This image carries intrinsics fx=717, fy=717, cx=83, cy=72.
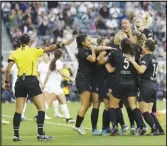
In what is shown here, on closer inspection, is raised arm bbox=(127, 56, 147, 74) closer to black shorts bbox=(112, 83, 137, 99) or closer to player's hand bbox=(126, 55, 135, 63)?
player's hand bbox=(126, 55, 135, 63)

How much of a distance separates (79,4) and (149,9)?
3.85 meters

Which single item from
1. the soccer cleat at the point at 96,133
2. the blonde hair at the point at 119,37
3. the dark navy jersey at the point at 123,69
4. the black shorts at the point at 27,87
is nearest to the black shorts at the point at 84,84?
the dark navy jersey at the point at 123,69

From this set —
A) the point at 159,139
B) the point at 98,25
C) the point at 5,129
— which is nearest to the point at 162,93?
the point at 98,25

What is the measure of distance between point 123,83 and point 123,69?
292mm

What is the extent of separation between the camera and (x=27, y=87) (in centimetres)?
1418

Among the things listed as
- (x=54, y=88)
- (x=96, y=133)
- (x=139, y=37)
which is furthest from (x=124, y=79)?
(x=54, y=88)

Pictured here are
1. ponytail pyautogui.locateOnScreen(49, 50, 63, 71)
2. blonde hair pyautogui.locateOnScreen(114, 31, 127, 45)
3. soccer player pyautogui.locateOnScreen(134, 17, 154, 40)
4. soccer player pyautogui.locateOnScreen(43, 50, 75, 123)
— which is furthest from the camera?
soccer player pyautogui.locateOnScreen(43, 50, 75, 123)

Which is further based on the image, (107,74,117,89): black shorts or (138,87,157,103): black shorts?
(107,74,117,89): black shorts

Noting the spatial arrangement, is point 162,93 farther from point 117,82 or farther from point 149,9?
point 117,82

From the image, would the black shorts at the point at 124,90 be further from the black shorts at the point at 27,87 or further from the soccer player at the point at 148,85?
the black shorts at the point at 27,87

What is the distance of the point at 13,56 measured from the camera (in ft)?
46.7

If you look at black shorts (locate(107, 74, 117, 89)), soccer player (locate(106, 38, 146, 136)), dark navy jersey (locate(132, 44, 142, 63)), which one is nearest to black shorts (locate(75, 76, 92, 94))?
black shorts (locate(107, 74, 117, 89))

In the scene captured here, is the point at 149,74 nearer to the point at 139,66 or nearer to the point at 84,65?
the point at 139,66

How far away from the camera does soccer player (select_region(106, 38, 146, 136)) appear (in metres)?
14.9
